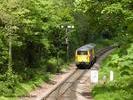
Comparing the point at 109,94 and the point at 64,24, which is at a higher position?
the point at 64,24

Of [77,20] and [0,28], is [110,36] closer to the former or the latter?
[77,20]

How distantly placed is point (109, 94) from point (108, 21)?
5454 millimetres

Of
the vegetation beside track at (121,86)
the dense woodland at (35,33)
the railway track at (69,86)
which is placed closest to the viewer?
the vegetation beside track at (121,86)

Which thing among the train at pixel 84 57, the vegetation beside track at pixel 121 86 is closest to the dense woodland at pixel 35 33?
the vegetation beside track at pixel 121 86

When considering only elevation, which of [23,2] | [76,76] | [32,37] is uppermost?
[23,2]

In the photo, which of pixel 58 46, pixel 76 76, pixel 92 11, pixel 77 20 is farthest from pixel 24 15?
pixel 77 20

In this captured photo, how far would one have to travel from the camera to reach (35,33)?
126 ft

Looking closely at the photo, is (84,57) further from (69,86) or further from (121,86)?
(121,86)

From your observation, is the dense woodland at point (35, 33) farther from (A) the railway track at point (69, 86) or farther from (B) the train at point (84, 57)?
(B) the train at point (84, 57)

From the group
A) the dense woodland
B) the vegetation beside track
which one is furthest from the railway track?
the vegetation beside track

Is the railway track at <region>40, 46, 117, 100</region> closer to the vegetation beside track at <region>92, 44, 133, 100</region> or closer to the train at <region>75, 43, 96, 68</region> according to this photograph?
the train at <region>75, 43, 96, 68</region>

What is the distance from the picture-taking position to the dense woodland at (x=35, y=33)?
30547 millimetres

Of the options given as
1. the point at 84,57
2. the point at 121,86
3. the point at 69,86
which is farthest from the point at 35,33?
the point at 84,57

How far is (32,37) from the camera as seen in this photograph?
39.0 m
